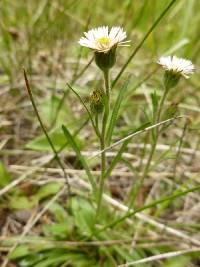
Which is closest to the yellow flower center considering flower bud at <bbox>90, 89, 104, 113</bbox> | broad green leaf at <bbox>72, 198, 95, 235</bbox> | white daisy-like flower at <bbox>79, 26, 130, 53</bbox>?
white daisy-like flower at <bbox>79, 26, 130, 53</bbox>

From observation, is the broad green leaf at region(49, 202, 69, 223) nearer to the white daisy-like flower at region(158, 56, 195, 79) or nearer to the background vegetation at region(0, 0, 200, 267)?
the background vegetation at region(0, 0, 200, 267)

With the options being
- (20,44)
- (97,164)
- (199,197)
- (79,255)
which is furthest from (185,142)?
(20,44)

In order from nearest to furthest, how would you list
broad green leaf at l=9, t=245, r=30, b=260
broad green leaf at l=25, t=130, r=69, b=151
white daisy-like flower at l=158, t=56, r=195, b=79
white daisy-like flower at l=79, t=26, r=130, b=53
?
white daisy-like flower at l=79, t=26, r=130, b=53
white daisy-like flower at l=158, t=56, r=195, b=79
broad green leaf at l=9, t=245, r=30, b=260
broad green leaf at l=25, t=130, r=69, b=151

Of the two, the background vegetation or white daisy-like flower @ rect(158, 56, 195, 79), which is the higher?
white daisy-like flower @ rect(158, 56, 195, 79)

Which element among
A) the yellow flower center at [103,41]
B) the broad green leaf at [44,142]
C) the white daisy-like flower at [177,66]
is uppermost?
the yellow flower center at [103,41]

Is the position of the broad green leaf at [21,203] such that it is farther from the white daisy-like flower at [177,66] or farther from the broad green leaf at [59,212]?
the white daisy-like flower at [177,66]

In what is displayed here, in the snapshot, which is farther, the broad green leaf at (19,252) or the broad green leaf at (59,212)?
the broad green leaf at (59,212)

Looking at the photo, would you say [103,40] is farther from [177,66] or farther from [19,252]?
[19,252]

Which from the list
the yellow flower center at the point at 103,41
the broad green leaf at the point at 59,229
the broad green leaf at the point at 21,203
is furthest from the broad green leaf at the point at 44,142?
the yellow flower center at the point at 103,41

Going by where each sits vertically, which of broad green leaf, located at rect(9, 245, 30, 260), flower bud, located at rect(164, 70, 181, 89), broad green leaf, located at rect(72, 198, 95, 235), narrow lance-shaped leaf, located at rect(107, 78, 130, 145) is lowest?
broad green leaf, located at rect(9, 245, 30, 260)

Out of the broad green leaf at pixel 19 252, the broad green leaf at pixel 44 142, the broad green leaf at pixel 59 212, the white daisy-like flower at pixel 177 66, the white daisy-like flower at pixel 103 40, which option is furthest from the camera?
the broad green leaf at pixel 44 142
